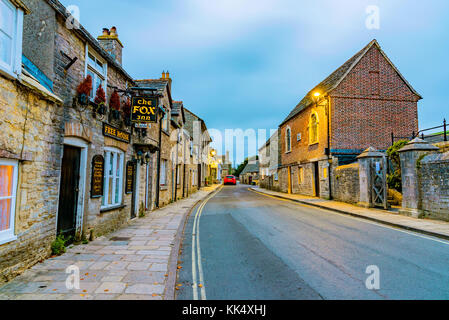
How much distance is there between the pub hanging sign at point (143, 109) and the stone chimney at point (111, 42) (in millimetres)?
2915

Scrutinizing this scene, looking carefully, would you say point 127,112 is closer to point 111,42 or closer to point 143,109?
point 143,109

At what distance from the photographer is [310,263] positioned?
4.91 meters

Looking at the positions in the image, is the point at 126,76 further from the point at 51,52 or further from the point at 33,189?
the point at 33,189

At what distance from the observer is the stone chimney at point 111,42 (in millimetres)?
10164

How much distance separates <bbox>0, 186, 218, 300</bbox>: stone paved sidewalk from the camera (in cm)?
366

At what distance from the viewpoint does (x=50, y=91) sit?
5.34 meters

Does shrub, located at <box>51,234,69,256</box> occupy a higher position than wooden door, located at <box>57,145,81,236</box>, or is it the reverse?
wooden door, located at <box>57,145,81,236</box>

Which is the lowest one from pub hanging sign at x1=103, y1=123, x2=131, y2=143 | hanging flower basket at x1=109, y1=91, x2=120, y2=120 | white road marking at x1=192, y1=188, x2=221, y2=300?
white road marking at x1=192, y1=188, x2=221, y2=300

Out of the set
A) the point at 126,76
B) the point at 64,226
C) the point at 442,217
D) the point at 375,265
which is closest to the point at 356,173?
the point at 442,217

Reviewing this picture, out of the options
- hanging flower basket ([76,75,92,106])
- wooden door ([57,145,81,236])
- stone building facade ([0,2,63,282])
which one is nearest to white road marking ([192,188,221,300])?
stone building facade ([0,2,63,282])

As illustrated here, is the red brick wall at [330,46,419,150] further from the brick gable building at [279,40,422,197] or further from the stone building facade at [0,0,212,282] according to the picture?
the stone building facade at [0,0,212,282]

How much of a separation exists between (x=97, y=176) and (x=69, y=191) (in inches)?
35.9

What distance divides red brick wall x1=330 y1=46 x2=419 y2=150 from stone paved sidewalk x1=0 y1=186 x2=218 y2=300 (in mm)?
14727
